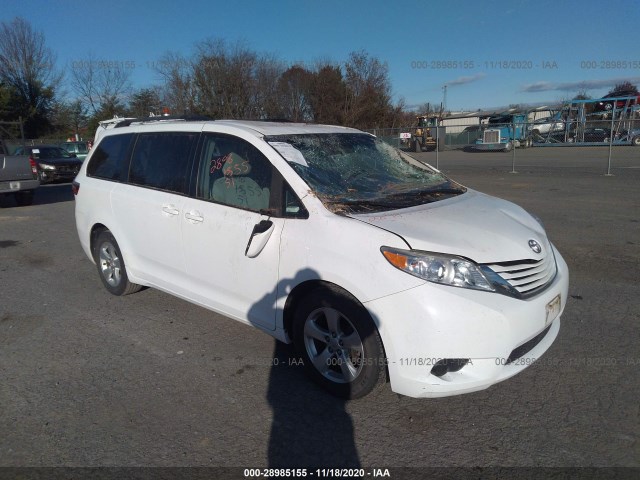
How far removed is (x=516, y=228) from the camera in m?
3.24

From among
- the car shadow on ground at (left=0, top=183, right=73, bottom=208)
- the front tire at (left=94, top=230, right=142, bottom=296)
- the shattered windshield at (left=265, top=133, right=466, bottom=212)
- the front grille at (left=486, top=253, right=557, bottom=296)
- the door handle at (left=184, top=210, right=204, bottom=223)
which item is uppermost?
the shattered windshield at (left=265, top=133, right=466, bottom=212)

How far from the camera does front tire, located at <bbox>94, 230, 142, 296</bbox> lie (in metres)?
5.00

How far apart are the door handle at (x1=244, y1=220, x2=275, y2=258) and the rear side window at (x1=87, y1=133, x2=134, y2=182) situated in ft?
6.93

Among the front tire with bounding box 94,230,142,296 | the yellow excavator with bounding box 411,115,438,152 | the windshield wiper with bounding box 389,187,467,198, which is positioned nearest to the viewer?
the windshield wiper with bounding box 389,187,467,198

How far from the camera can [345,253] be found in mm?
2918

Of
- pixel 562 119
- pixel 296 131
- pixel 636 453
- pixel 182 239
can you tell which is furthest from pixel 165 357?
pixel 562 119

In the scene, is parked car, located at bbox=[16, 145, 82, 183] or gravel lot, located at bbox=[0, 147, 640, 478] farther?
parked car, located at bbox=[16, 145, 82, 183]

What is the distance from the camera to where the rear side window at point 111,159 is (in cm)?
487

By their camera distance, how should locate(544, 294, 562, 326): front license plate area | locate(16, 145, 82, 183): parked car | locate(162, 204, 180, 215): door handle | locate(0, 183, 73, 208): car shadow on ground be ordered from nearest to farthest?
locate(544, 294, 562, 326): front license plate area → locate(162, 204, 180, 215): door handle → locate(0, 183, 73, 208): car shadow on ground → locate(16, 145, 82, 183): parked car

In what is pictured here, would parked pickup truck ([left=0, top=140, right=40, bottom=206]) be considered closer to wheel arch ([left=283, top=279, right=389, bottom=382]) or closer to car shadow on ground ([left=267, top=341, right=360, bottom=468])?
car shadow on ground ([left=267, top=341, right=360, bottom=468])

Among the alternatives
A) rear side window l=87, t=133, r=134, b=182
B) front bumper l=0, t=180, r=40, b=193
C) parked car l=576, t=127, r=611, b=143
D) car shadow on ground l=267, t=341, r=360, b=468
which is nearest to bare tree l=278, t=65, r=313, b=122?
parked car l=576, t=127, r=611, b=143

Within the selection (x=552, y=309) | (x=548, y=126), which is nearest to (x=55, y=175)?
(x=552, y=309)

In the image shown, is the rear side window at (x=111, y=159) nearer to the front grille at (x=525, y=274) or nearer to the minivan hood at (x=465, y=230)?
the minivan hood at (x=465, y=230)

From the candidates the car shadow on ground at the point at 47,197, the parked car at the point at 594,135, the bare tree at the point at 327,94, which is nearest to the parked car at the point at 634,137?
the parked car at the point at 594,135
